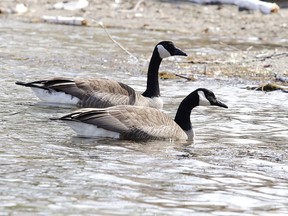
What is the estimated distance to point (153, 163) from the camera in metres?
9.55

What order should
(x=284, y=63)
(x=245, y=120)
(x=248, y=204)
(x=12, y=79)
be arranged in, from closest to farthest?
(x=248, y=204) < (x=245, y=120) < (x=12, y=79) < (x=284, y=63)

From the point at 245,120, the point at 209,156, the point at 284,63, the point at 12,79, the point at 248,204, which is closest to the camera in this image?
the point at 248,204

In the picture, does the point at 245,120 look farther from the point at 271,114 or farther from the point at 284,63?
the point at 284,63

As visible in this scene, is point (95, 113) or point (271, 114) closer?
point (95, 113)

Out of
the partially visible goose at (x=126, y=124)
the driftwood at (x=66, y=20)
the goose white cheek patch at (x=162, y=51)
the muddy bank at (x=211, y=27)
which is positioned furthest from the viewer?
the driftwood at (x=66, y=20)

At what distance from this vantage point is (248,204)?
8.06 metres

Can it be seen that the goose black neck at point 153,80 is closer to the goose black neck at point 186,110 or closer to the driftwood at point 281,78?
the goose black neck at point 186,110

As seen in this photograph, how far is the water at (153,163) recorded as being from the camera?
790 centimetres

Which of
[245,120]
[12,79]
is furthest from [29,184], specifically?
[12,79]

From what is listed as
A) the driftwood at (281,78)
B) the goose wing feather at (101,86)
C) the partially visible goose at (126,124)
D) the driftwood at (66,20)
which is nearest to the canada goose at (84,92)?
the goose wing feather at (101,86)

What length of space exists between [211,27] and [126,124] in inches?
480

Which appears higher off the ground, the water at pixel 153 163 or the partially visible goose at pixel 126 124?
the partially visible goose at pixel 126 124

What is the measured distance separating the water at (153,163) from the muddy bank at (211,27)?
1763mm

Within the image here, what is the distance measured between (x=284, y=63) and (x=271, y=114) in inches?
178
